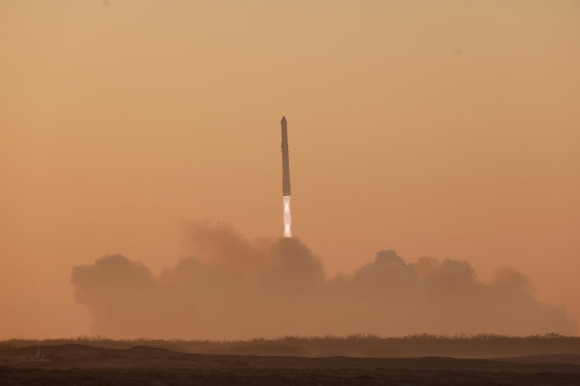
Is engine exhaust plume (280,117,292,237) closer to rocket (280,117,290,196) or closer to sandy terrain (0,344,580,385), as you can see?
rocket (280,117,290,196)

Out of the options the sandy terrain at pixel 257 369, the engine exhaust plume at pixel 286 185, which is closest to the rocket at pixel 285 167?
the engine exhaust plume at pixel 286 185

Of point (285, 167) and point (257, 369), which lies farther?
point (285, 167)

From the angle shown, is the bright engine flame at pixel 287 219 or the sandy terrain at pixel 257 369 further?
the bright engine flame at pixel 287 219

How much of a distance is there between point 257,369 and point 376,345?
23853 mm

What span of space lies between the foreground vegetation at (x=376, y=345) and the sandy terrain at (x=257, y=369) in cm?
842

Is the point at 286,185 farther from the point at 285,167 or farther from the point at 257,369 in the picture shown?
the point at 257,369

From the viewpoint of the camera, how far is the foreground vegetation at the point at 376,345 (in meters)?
72.3

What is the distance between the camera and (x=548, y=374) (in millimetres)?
53219

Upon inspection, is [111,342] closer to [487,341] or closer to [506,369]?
[487,341]

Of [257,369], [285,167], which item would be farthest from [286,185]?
[257,369]

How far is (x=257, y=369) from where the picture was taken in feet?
180

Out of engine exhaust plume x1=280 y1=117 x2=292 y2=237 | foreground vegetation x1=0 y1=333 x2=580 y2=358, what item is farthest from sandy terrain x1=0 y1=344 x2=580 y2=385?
engine exhaust plume x1=280 y1=117 x2=292 y2=237

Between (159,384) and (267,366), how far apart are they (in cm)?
1076

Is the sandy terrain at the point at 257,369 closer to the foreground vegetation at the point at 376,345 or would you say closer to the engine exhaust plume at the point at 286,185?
the foreground vegetation at the point at 376,345
